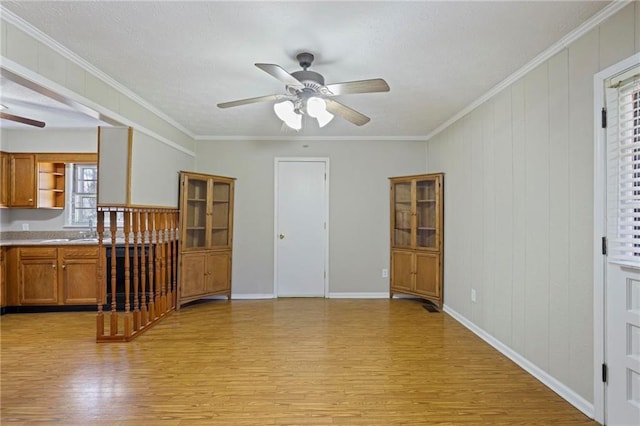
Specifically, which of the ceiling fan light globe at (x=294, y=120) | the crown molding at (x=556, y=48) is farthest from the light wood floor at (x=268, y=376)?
the crown molding at (x=556, y=48)

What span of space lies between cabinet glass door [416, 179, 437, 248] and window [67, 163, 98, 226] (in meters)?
4.66

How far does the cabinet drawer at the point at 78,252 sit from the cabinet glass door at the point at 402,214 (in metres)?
4.08

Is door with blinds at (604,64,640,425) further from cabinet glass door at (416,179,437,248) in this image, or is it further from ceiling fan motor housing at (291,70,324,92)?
cabinet glass door at (416,179,437,248)

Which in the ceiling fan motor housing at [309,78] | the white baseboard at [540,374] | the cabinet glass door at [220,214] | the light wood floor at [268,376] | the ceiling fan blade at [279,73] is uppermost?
the ceiling fan motor housing at [309,78]

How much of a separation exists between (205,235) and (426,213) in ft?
10.2

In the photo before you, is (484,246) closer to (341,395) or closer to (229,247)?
(341,395)

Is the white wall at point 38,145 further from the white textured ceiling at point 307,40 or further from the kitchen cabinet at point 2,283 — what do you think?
the white textured ceiling at point 307,40

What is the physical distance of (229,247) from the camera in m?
4.77

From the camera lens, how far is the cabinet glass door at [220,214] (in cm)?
464

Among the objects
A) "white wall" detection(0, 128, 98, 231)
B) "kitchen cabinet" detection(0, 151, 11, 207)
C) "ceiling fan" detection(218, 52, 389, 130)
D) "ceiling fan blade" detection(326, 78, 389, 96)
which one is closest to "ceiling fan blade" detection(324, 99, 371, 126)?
"ceiling fan" detection(218, 52, 389, 130)

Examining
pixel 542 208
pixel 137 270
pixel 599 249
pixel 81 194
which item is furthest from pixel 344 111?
pixel 81 194

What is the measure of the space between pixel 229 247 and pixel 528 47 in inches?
163

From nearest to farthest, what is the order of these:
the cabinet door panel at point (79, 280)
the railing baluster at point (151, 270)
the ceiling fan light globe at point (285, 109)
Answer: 1. the ceiling fan light globe at point (285, 109)
2. the railing baluster at point (151, 270)
3. the cabinet door panel at point (79, 280)

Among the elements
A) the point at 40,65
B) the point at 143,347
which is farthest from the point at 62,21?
the point at 143,347
